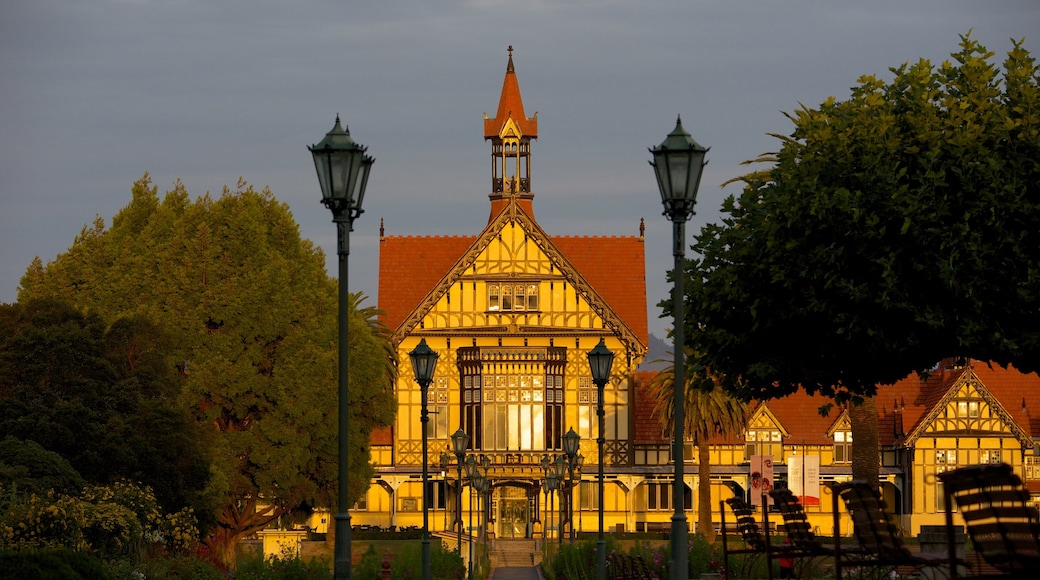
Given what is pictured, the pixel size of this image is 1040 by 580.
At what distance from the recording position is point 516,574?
55625mm

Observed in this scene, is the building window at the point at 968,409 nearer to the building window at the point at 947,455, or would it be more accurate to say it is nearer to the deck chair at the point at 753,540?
the building window at the point at 947,455

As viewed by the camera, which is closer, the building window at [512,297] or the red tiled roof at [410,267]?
the building window at [512,297]

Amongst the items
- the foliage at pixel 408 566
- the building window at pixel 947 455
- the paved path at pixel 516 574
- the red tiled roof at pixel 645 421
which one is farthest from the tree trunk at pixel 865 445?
the building window at pixel 947 455

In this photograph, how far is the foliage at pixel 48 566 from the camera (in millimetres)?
16875

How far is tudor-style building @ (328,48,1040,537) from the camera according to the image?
74125 mm

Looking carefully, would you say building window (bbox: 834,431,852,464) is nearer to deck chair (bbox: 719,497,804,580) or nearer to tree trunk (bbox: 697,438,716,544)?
tree trunk (bbox: 697,438,716,544)

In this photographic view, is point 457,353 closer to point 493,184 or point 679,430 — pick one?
point 493,184

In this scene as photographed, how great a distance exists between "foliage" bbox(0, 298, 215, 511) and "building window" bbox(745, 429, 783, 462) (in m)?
38.8

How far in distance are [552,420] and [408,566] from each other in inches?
1611

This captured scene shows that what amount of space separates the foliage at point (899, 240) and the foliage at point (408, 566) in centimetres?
871

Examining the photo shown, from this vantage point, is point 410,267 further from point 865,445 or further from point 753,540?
point 753,540

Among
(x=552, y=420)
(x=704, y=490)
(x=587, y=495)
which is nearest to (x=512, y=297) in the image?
(x=552, y=420)

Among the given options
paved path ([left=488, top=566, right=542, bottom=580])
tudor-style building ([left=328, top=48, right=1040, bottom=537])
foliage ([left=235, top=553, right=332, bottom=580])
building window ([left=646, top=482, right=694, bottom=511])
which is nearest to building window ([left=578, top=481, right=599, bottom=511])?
tudor-style building ([left=328, top=48, right=1040, bottom=537])

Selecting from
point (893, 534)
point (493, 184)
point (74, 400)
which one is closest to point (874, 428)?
point (74, 400)
